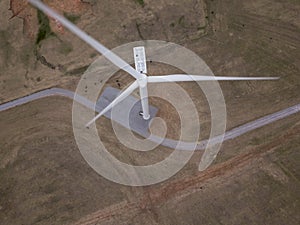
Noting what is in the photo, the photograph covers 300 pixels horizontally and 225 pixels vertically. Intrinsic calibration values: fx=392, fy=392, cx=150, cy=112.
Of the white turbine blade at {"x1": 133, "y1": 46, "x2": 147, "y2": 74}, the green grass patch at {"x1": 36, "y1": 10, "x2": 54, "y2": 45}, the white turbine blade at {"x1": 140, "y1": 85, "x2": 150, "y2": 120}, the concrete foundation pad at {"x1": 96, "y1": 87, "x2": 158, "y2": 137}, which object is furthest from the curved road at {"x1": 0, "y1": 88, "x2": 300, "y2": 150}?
the white turbine blade at {"x1": 133, "y1": 46, "x2": 147, "y2": 74}

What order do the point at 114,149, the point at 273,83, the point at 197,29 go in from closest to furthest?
the point at 114,149
the point at 273,83
the point at 197,29

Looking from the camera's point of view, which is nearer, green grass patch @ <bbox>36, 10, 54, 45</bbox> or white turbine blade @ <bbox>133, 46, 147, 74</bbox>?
white turbine blade @ <bbox>133, 46, 147, 74</bbox>

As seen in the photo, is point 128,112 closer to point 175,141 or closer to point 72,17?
point 175,141

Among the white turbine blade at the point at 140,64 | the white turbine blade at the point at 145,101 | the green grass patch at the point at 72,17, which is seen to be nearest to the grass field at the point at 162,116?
the green grass patch at the point at 72,17

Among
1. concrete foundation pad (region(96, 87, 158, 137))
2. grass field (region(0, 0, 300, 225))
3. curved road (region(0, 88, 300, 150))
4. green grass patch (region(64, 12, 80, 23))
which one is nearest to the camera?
grass field (region(0, 0, 300, 225))

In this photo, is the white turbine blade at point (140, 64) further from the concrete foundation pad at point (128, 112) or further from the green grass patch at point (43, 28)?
the green grass patch at point (43, 28)

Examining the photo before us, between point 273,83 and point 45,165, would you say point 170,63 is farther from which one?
point 45,165

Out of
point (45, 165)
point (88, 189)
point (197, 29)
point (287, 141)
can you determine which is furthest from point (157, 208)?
point (197, 29)

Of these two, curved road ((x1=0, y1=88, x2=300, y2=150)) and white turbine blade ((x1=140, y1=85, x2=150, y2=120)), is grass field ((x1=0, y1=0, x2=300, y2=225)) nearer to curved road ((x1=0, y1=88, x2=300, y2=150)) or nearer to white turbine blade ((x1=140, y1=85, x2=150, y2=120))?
curved road ((x1=0, y1=88, x2=300, y2=150))

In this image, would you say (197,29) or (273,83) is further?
(197,29)
